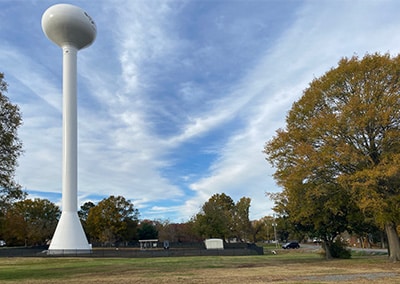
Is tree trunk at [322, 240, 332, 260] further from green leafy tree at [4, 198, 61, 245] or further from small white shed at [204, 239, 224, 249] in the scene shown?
green leafy tree at [4, 198, 61, 245]

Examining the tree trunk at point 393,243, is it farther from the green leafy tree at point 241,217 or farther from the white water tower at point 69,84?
the green leafy tree at point 241,217

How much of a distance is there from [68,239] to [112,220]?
37.3 meters

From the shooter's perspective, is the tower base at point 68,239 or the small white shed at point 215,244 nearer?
the tower base at point 68,239

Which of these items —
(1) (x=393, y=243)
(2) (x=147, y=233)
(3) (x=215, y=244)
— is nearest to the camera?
(1) (x=393, y=243)

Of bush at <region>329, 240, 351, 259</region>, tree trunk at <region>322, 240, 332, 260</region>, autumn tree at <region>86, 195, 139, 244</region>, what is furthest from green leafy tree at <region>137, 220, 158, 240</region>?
bush at <region>329, 240, 351, 259</region>

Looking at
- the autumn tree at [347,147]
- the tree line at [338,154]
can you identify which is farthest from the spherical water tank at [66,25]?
the autumn tree at [347,147]

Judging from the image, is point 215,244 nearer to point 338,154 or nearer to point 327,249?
point 327,249

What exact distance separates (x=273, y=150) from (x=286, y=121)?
8.54 feet

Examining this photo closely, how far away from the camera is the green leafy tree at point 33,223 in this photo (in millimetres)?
75162

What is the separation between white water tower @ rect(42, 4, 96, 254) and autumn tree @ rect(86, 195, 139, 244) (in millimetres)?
33586

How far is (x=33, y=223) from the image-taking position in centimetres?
8031

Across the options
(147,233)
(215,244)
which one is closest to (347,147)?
(215,244)

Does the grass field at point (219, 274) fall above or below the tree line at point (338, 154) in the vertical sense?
below

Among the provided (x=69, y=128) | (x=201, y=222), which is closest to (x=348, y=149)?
(x=69, y=128)
